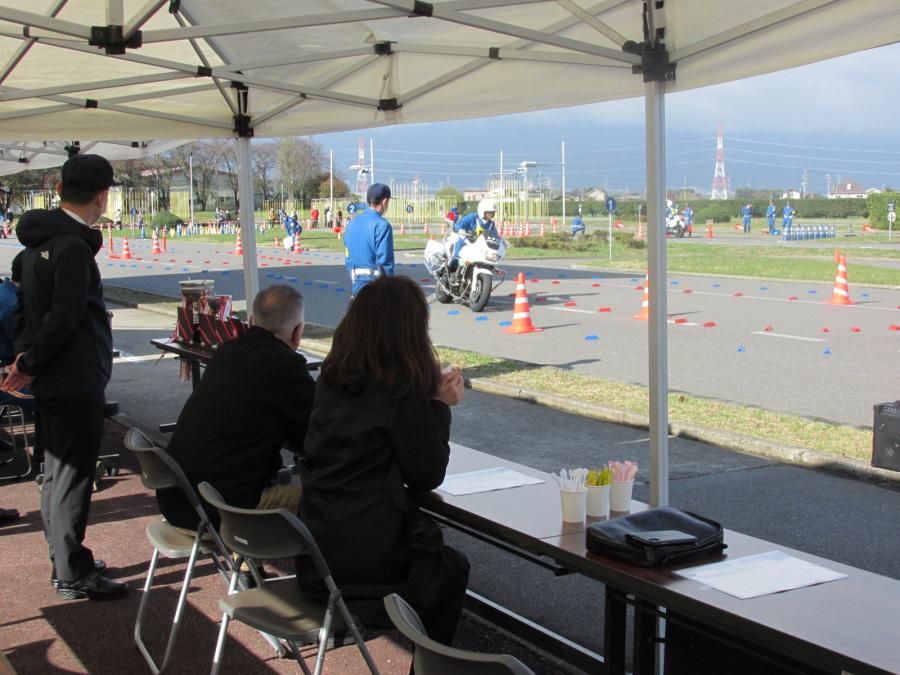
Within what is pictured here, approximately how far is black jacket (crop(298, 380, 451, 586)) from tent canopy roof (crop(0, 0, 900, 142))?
6.22ft

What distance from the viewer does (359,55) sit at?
6.18 m

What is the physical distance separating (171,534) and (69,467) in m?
0.77

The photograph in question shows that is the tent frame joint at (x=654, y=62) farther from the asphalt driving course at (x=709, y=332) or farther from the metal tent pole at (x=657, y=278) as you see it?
the asphalt driving course at (x=709, y=332)

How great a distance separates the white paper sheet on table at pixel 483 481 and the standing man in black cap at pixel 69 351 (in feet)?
6.40

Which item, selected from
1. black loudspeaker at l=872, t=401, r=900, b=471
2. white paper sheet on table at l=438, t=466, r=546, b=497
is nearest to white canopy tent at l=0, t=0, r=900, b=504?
white paper sheet on table at l=438, t=466, r=546, b=497

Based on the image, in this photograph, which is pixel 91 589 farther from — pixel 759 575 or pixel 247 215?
pixel 247 215

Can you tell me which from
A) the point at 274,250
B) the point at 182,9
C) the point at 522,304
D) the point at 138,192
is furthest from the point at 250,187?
the point at 138,192

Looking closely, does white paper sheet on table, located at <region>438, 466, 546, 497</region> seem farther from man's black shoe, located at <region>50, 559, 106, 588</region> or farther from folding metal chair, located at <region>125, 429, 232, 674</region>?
man's black shoe, located at <region>50, 559, 106, 588</region>

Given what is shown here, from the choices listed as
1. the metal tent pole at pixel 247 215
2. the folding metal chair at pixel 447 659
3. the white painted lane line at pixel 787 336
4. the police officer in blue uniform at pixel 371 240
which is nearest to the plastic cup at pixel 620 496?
the folding metal chair at pixel 447 659

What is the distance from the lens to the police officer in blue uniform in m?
9.45

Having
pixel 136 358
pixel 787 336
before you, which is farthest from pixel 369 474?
pixel 787 336

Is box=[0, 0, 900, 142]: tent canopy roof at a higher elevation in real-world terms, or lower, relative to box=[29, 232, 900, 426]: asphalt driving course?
higher

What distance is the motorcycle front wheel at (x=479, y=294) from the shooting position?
1692cm

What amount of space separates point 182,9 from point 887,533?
5.24 metres
